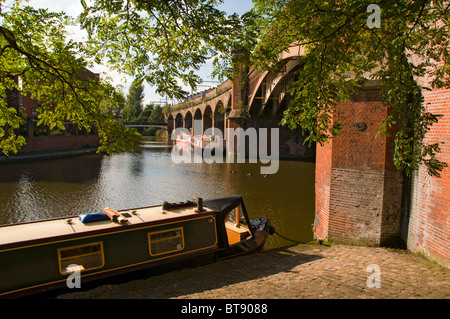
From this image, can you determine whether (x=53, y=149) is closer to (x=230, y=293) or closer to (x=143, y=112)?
(x=230, y=293)

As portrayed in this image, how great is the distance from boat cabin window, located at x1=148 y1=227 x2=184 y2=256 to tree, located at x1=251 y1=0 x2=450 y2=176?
3072 mm

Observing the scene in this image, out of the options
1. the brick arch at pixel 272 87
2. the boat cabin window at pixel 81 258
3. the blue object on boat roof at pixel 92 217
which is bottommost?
the boat cabin window at pixel 81 258

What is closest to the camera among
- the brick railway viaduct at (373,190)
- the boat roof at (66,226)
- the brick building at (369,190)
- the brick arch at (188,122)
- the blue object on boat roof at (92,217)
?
the boat roof at (66,226)

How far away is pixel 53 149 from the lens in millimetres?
29531

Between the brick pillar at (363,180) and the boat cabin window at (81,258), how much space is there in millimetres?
4910

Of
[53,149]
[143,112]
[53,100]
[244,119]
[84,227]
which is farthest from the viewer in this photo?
[143,112]

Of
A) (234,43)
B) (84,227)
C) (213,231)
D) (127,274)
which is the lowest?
(127,274)

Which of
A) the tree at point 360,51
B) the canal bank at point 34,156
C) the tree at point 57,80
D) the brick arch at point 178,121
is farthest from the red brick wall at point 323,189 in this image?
the brick arch at point 178,121

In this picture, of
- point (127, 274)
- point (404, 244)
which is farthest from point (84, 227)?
point (404, 244)

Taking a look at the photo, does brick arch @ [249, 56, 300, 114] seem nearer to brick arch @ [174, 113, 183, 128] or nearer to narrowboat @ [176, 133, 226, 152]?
narrowboat @ [176, 133, 226, 152]

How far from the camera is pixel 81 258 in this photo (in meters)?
5.47

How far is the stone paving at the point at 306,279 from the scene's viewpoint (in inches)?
184

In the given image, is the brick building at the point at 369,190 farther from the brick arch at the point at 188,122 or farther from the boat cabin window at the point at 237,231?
the brick arch at the point at 188,122
